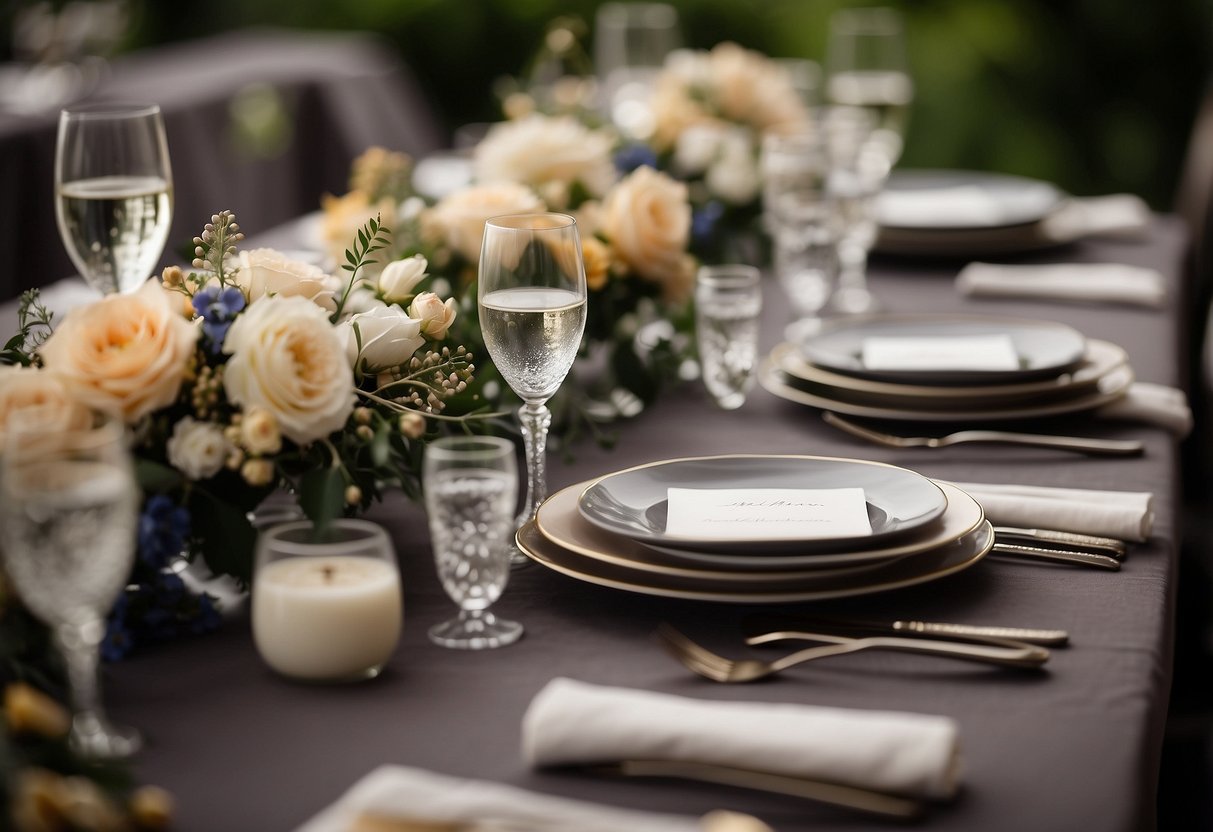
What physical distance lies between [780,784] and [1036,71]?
4787 millimetres

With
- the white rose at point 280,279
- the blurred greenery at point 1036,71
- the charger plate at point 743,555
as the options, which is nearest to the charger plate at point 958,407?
the charger plate at point 743,555

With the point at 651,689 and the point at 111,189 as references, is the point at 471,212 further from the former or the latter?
the point at 651,689

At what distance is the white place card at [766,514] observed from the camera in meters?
1.19

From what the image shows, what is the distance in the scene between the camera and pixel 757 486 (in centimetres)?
132

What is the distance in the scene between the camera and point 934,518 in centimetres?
118

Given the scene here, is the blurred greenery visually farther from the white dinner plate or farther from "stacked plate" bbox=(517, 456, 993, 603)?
"stacked plate" bbox=(517, 456, 993, 603)

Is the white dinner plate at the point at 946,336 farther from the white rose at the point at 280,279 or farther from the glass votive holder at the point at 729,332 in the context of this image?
the white rose at the point at 280,279

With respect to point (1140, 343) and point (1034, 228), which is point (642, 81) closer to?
point (1034, 228)

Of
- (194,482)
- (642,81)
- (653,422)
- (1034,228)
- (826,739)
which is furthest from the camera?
(642,81)

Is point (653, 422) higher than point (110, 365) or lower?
lower

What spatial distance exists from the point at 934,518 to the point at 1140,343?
101 centimetres

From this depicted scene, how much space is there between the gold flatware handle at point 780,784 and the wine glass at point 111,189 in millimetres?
848

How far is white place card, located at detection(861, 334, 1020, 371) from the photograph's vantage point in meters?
1.74

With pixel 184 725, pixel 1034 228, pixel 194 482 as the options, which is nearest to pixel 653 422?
pixel 194 482
